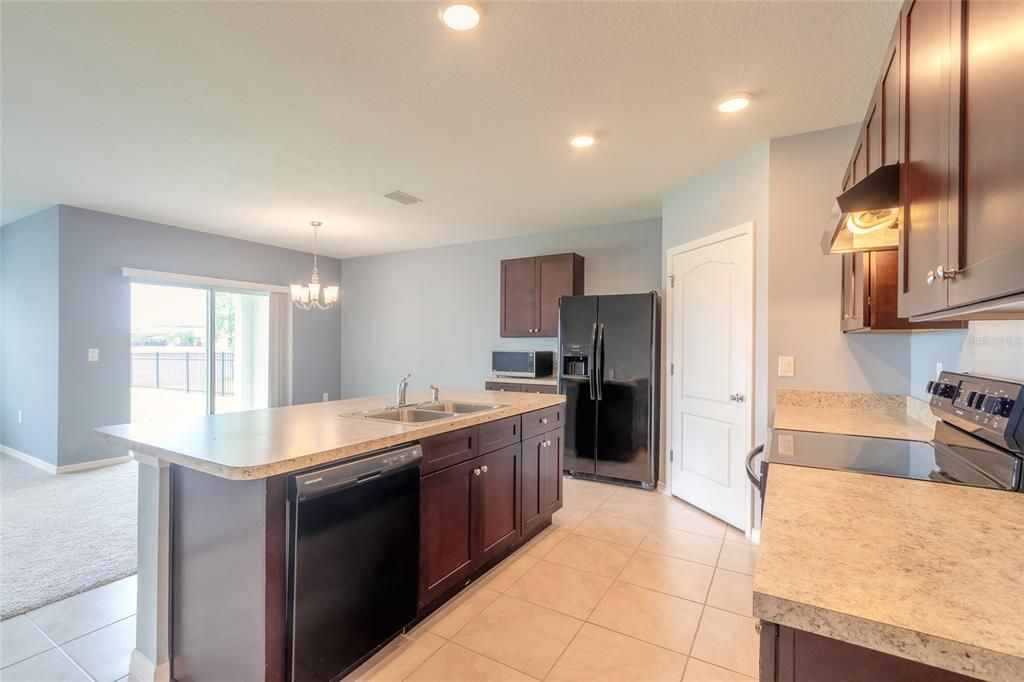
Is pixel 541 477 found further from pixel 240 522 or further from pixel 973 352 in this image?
pixel 973 352

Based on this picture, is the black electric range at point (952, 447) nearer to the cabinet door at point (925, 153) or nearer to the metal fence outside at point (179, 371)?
the cabinet door at point (925, 153)

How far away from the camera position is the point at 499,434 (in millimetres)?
2494

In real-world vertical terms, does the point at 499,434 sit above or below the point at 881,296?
below

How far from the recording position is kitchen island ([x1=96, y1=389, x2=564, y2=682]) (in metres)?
1.42

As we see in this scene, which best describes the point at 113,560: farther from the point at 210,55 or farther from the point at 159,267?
the point at 159,267

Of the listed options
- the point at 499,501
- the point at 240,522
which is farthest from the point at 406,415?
the point at 240,522

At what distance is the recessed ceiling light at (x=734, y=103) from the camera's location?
2.32 meters

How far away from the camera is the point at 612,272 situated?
4.81 metres

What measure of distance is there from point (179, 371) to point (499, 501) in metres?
4.79

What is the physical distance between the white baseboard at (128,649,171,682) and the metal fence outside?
410 cm

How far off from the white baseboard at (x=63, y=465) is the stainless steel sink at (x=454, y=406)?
4.06m

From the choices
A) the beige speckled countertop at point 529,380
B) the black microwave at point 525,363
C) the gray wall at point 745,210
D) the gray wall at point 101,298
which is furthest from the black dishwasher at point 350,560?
the gray wall at point 101,298

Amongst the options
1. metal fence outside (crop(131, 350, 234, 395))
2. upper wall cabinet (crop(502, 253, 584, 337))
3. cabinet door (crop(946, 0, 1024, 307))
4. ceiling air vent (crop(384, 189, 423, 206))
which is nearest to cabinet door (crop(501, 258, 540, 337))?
upper wall cabinet (crop(502, 253, 584, 337))

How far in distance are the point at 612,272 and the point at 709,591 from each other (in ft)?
10.6
